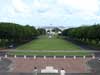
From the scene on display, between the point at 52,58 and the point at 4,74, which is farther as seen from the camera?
the point at 52,58

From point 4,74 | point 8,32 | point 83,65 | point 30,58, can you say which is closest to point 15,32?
point 8,32

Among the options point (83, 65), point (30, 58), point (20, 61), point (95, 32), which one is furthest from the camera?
point (95, 32)

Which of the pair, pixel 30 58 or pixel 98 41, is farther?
pixel 98 41

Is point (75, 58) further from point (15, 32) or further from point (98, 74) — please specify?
point (15, 32)

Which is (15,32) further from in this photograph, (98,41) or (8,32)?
(98,41)

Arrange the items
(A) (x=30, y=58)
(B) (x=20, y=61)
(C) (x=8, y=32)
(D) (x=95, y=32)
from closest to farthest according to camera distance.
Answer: (B) (x=20, y=61), (A) (x=30, y=58), (D) (x=95, y=32), (C) (x=8, y=32)

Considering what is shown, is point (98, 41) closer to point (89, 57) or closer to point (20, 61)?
point (89, 57)

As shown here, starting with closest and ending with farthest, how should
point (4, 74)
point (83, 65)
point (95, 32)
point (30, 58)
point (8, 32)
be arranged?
point (4, 74), point (83, 65), point (30, 58), point (95, 32), point (8, 32)

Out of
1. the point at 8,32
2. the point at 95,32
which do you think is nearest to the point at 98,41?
the point at 95,32

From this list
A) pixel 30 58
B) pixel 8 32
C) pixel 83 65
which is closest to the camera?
pixel 83 65
